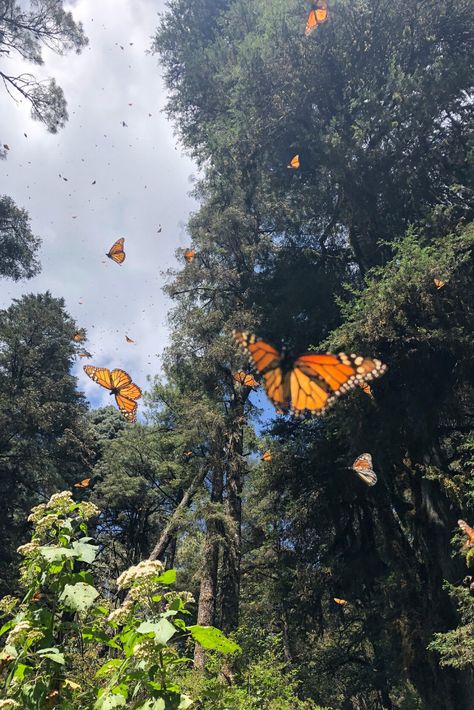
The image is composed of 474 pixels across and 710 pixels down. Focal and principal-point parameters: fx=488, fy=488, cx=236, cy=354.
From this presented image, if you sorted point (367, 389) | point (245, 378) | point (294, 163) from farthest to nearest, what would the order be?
point (245, 378), point (294, 163), point (367, 389)

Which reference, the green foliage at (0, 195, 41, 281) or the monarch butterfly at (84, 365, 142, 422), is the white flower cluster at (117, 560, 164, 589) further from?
the green foliage at (0, 195, 41, 281)

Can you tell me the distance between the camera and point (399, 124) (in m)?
10.5

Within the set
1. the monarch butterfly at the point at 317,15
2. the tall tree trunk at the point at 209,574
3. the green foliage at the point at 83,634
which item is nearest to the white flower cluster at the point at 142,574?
the green foliage at the point at 83,634

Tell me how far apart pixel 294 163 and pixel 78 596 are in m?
11.3

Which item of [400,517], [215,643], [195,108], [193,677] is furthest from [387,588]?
[195,108]

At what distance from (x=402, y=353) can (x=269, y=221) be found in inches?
265

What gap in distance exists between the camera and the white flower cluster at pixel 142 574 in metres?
1.70

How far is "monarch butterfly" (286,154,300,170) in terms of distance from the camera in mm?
11320

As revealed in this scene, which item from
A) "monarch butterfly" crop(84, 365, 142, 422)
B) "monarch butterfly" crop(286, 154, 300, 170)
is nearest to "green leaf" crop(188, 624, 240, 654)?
"monarch butterfly" crop(84, 365, 142, 422)

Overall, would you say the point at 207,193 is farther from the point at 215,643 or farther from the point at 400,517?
the point at 215,643

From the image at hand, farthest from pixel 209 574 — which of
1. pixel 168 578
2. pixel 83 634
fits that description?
pixel 168 578

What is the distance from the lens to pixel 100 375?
32.2ft

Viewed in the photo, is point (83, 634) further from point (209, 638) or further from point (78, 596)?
point (209, 638)

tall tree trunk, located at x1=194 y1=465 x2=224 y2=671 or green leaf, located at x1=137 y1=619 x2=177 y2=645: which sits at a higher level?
tall tree trunk, located at x1=194 y1=465 x2=224 y2=671
